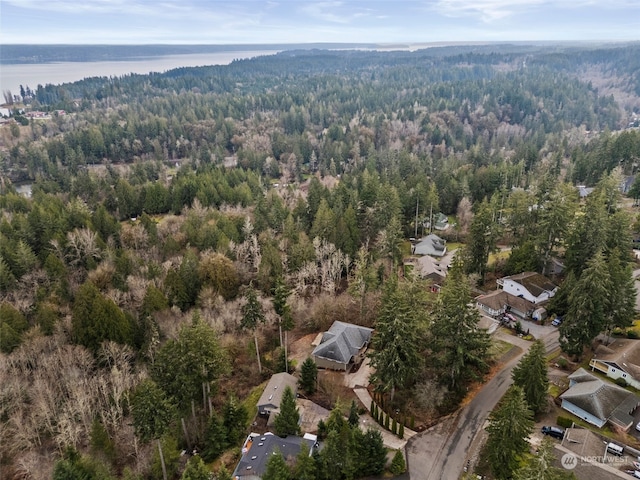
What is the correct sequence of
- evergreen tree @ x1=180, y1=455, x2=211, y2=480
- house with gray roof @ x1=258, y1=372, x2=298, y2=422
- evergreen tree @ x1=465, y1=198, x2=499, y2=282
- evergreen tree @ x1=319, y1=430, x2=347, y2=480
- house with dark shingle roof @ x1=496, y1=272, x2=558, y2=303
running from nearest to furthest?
evergreen tree @ x1=180, y1=455, x2=211, y2=480, evergreen tree @ x1=319, y1=430, x2=347, y2=480, house with gray roof @ x1=258, y1=372, x2=298, y2=422, house with dark shingle roof @ x1=496, y1=272, x2=558, y2=303, evergreen tree @ x1=465, y1=198, x2=499, y2=282

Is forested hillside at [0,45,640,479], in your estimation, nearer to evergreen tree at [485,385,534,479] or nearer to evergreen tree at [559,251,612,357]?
evergreen tree at [559,251,612,357]

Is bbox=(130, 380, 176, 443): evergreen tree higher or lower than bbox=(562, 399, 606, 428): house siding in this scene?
higher

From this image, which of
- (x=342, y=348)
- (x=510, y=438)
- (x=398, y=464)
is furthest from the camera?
(x=342, y=348)

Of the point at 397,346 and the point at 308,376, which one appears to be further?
the point at 308,376

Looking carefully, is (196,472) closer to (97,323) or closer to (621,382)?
(97,323)

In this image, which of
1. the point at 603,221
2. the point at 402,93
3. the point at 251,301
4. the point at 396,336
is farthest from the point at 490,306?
the point at 402,93

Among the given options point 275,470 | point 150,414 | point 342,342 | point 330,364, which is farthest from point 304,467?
point 342,342

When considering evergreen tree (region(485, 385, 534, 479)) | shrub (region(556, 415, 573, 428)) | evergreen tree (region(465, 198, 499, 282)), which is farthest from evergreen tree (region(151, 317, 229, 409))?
evergreen tree (region(465, 198, 499, 282))
